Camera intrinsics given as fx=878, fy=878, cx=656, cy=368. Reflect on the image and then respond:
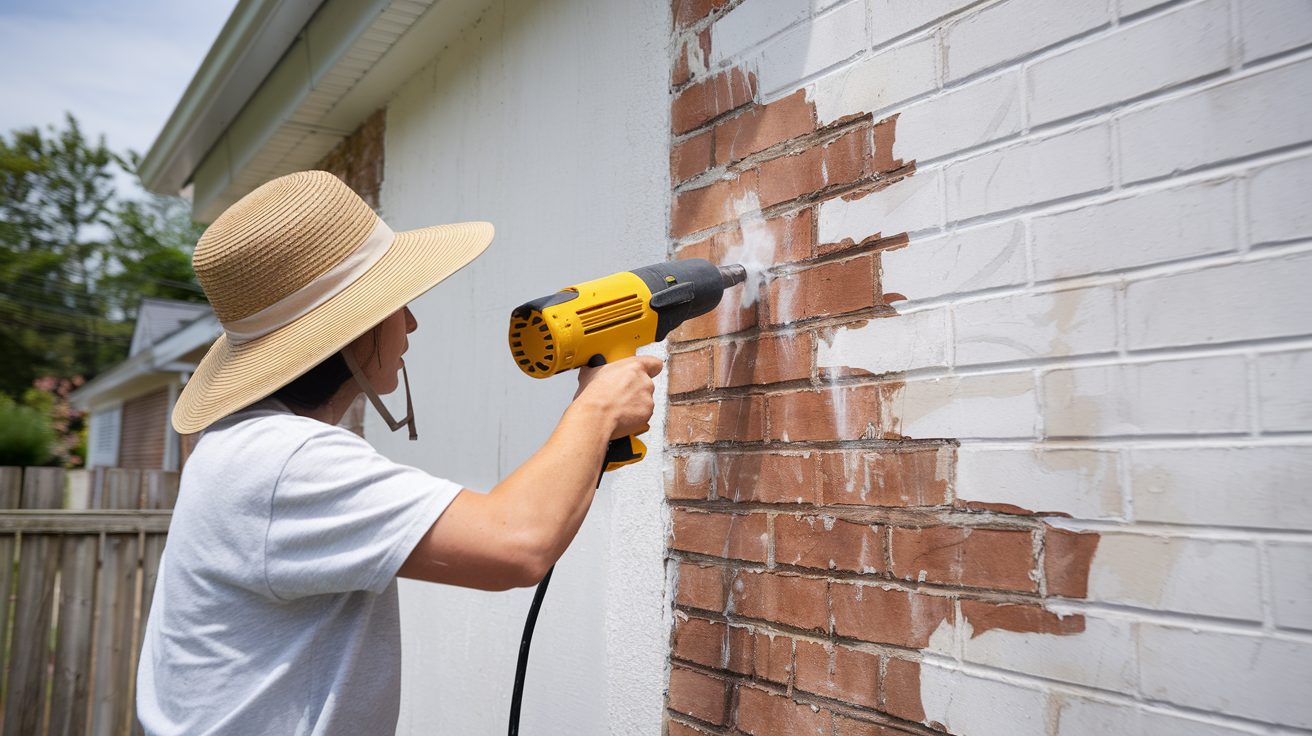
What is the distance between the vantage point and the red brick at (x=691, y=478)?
192 centimetres

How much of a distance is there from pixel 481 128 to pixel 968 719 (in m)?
2.45

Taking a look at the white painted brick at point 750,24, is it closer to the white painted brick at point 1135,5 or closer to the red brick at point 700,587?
the white painted brick at point 1135,5

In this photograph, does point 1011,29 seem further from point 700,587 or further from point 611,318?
point 700,587

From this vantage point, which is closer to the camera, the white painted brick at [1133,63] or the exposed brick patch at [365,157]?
the white painted brick at [1133,63]

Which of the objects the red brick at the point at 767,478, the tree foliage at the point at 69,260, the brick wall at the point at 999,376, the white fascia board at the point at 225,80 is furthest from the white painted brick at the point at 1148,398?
the tree foliage at the point at 69,260

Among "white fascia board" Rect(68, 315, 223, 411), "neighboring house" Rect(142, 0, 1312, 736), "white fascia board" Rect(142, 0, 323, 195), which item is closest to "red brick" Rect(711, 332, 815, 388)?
"neighboring house" Rect(142, 0, 1312, 736)

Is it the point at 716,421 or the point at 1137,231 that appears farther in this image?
the point at 716,421

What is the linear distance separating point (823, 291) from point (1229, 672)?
0.88m

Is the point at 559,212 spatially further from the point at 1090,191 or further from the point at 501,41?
the point at 1090,191

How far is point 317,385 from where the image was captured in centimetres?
164

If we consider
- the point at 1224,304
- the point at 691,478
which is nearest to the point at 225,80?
the point at 691,478

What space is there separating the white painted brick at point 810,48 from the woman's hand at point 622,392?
656 millimetres

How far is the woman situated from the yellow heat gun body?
0.05 m

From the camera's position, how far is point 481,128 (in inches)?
121
